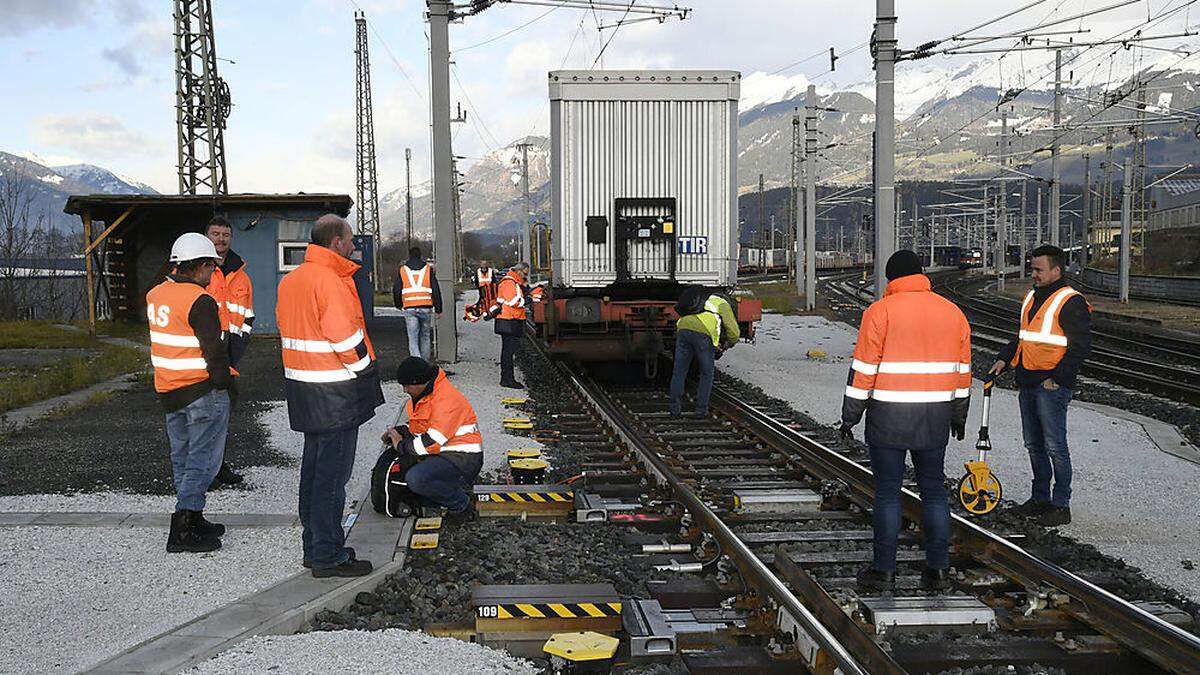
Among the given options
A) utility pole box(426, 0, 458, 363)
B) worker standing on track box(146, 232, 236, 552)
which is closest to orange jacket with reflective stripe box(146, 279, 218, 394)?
worker standing on track box(146, 232, 236, 552)

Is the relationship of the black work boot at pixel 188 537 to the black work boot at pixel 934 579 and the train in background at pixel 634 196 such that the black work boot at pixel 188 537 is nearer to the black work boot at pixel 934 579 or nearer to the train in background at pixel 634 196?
the black work boot at pixel 934 579

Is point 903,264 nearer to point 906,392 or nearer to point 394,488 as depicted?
point 906,392

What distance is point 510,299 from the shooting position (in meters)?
14.7

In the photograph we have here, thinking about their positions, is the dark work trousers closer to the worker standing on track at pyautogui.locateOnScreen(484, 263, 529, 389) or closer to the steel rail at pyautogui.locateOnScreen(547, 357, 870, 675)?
the worker standing on track at pyautogui.locateOnScreen(484, 263, 529, 389)

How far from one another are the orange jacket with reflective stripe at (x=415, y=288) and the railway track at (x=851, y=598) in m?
7.06

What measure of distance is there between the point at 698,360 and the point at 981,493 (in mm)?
5167

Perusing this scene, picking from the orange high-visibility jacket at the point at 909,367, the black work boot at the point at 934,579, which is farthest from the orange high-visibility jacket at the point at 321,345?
the black work boot at the point at 934,579

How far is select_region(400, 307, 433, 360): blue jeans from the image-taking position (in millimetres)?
14844

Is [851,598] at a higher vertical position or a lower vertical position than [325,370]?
lower

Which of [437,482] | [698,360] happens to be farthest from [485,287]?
[437,482]

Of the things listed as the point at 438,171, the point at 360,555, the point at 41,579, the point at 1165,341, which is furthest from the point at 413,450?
the point at 1165,341

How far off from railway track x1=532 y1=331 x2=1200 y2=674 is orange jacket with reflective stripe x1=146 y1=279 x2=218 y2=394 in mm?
3133

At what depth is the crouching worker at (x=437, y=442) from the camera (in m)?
6.66

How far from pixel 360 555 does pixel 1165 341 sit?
67.2ft
